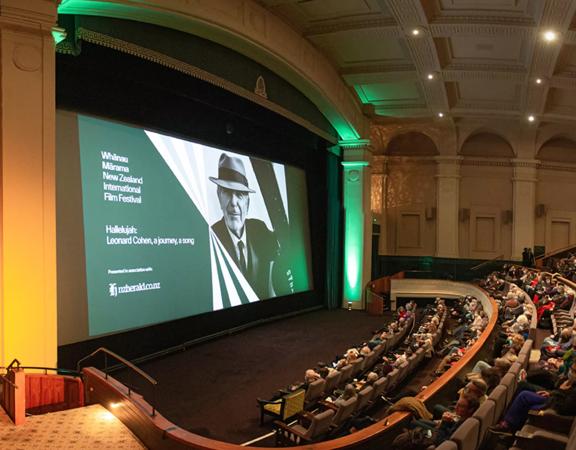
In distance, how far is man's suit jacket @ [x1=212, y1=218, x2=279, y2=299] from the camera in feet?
35.0

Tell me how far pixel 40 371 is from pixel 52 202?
1.73 metres

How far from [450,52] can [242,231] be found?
580 centimetres

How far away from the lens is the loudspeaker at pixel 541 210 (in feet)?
54.3

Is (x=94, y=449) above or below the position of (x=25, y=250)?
below

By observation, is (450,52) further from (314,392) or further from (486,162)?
(314,392)

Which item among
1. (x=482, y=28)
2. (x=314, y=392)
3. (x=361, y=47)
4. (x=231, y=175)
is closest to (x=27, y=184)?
(x=314, y=392)

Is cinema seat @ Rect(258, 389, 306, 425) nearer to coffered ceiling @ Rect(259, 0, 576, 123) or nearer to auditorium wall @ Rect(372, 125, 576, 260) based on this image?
coffered ceiling @ Rect(259, 0, 576, 123)

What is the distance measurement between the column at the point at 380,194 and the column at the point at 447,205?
1727 millimetres

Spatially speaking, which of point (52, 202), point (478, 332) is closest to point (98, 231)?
point (52, 202)

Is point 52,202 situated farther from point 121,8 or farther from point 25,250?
point 121,8

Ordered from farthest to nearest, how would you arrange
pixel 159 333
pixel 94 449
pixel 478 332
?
pixel 159 333 → pixel 478 332 → pixel 94 449

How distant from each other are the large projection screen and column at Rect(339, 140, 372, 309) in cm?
342

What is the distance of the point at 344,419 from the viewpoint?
203 inches

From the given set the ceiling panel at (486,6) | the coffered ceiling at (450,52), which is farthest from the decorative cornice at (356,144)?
the ceiling panel at (486,6)
